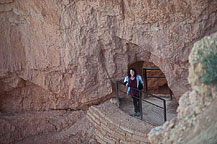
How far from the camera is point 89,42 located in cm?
588

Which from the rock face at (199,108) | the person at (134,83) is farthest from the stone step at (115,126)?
the rock face at (199,108)

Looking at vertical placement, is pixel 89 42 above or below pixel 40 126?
above

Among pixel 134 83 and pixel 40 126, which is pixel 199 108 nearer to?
pixel 134 83

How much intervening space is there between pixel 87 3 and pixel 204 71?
3.80 metres

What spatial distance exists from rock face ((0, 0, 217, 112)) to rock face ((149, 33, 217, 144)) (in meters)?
2.28

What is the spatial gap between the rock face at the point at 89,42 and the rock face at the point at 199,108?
89.7 inches

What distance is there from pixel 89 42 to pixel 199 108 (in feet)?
12.4

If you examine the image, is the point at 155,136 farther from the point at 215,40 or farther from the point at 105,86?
the point at 105,86

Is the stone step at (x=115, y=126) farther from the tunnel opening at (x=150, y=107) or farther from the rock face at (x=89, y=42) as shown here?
the rock face at (x=89, y=42)

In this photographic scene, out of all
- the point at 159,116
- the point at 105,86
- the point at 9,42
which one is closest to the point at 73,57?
the point at 105,86

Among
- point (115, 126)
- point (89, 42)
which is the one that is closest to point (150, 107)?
point (115, 126)

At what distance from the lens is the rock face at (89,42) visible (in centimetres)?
499

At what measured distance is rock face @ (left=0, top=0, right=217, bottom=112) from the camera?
4.99m

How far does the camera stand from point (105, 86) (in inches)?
246
